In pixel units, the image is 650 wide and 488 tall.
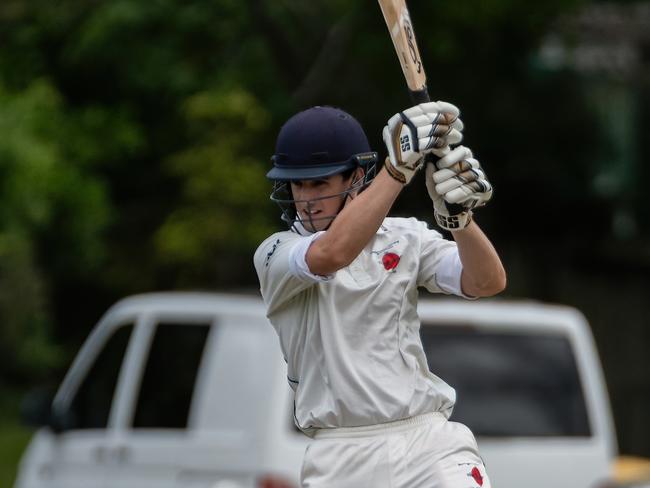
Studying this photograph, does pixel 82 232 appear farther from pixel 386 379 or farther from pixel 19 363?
pixel 386 379

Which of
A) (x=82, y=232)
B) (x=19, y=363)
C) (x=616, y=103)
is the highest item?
(x=616, y=103)

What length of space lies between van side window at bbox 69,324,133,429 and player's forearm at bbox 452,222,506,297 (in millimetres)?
4451

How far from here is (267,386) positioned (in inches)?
305

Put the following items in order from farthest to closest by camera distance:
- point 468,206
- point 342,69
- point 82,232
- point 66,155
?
point 82,232 < point 66,155 < point 342,69 < point 468,206

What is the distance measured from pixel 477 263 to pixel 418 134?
1.82 ft

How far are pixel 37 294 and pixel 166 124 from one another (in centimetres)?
497

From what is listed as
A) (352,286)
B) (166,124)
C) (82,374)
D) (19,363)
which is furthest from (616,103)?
(352,286)

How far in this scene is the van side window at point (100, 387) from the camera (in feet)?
29.4

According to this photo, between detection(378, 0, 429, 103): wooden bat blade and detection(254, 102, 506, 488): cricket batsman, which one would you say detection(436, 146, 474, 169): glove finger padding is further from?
detection(378, 0, 429, 103): wooden bat blade

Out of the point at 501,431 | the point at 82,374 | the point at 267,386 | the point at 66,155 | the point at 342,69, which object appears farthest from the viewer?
the point at 66,155

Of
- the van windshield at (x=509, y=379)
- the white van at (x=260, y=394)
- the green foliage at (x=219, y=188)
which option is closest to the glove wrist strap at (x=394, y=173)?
the white van at (x=260, y=394)

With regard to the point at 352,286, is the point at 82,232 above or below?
below

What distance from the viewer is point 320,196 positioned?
477 centimetres

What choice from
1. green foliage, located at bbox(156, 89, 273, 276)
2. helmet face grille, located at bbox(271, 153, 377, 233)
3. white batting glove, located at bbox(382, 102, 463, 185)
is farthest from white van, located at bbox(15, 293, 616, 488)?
green foliage, located at bbox(156, 89, 273, 276)
